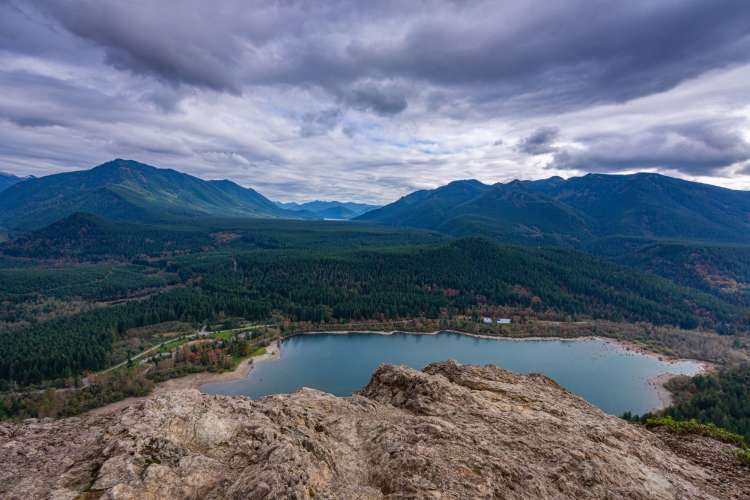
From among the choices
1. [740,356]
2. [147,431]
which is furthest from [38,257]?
[740,356]

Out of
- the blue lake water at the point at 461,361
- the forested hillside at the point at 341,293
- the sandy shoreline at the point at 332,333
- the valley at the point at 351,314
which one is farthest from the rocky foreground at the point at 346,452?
the forested hillside at the point at 341,293

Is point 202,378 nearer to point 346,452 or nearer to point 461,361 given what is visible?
point 461,361

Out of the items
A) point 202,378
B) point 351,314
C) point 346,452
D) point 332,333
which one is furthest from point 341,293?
point 346,452

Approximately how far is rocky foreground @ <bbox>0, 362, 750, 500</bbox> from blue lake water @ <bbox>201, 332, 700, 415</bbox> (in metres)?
42.1

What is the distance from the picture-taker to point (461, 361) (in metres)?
66.4

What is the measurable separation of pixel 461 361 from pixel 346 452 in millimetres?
61933

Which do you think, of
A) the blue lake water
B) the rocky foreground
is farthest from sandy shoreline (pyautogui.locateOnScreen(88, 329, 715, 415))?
the rocky foreground

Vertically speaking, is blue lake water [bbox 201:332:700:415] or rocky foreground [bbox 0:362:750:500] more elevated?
rocky foreground [bbox 0:362:750:500]

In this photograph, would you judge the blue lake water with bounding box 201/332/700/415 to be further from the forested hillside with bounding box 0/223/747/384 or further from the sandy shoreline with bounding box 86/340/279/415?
the forested hillside with bounding box 0/223/747/384

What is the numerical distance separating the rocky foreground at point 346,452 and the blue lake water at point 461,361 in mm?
42130

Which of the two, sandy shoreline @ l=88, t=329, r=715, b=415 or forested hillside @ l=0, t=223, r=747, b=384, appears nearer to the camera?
sandy shoreline @ l=88, t=329, r=715, b=415

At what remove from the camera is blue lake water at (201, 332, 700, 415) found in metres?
53.2

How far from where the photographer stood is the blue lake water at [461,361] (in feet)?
175

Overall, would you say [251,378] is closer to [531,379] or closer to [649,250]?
[531,379]
